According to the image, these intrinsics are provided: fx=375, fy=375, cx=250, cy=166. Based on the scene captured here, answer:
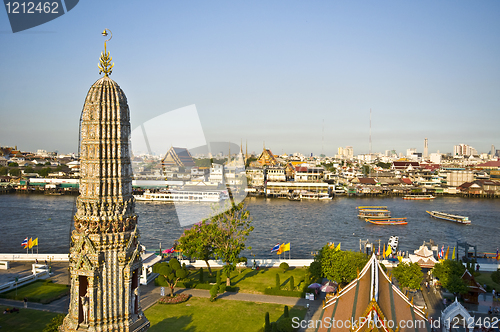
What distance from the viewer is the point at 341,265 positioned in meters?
23.5

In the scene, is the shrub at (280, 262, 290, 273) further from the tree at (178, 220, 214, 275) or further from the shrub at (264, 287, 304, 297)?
the tree at (178, 220, 214, 275)

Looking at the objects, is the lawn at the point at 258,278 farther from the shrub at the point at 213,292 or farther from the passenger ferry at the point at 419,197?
the passenger ferry at the point at 419,197

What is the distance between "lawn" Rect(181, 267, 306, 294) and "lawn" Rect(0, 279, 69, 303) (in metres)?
8.21

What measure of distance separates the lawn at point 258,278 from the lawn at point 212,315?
102 inches

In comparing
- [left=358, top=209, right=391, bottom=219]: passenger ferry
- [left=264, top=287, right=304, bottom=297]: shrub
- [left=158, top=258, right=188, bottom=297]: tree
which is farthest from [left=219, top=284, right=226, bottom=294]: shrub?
[left=358, top=209, right=391, bottom=219]: passenger ferry

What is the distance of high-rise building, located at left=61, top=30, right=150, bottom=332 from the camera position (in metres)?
10.2

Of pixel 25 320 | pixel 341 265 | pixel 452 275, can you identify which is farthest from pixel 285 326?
pixel 25 320

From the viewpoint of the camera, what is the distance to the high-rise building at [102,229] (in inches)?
400

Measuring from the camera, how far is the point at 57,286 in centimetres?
2391

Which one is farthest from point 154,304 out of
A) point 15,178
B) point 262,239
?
point 15,178

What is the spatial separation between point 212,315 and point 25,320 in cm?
944

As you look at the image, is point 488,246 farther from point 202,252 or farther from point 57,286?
point 57,286

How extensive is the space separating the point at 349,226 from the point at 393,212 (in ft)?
56.0

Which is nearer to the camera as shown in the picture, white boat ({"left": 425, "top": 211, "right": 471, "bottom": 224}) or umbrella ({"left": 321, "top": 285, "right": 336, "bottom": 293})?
umbrella ({"left": 321, "top": 285, "right": 336, "bottom": 293})
